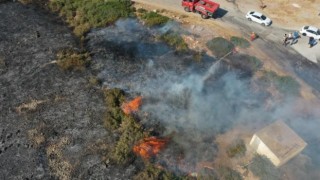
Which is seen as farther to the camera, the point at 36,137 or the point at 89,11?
the point at 89,11

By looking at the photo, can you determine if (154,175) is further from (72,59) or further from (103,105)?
(72,59)

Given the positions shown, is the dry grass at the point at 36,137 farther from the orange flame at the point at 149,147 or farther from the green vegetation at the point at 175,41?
the green vegetation at the point at 175,41

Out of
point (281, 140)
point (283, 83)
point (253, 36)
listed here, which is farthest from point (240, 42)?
point (281, 140)

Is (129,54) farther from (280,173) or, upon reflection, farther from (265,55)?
(280,173)

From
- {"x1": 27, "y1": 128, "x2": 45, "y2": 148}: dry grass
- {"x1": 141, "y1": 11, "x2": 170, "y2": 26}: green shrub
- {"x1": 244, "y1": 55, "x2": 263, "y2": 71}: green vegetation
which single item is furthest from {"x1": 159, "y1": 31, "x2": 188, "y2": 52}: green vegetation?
{"x1": 27, "y1": 128, "x2": 45, "y2": 148}: dry grass

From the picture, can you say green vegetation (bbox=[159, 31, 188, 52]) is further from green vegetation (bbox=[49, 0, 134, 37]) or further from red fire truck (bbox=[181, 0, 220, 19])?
green vegetation (bbox=[49, 0, 134, 37])

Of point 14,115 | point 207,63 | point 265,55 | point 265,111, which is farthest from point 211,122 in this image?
point 14,115
